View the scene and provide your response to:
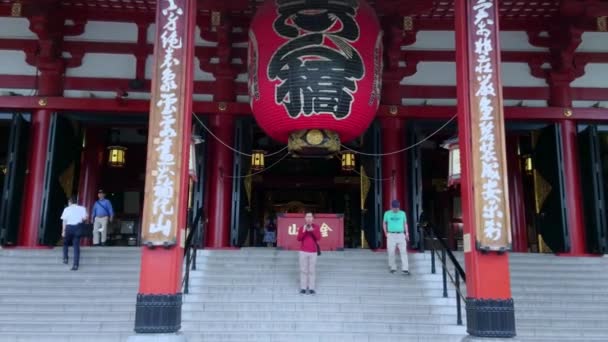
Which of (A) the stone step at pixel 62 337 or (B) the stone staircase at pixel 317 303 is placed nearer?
(A) the stone step at pixel 62 337

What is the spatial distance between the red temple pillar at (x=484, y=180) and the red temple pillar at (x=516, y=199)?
773cm

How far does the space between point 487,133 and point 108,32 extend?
812 cm

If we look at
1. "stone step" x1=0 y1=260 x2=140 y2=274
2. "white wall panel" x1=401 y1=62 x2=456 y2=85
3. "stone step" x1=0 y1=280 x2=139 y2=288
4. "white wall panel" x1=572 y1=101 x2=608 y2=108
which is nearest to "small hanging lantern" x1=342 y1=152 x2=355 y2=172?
"white wall panel" x1=401 y1=62 x2=456 y2=85

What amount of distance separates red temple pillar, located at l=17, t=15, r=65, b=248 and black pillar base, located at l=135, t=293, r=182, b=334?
545cm

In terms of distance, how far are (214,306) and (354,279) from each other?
81.1 inches

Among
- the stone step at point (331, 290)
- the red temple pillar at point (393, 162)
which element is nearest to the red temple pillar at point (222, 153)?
the stone step at point (331, 290)

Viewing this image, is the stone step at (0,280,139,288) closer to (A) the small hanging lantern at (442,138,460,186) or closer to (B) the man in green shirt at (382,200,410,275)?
(B) the man in green shirt at (382,200,410,275)

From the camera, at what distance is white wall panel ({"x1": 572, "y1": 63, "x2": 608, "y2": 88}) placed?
10875mm

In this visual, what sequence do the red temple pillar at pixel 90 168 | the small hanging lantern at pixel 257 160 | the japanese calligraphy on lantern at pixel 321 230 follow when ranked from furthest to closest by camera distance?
1. the red temple pillar at pixel 90 168
2. the small hanging lantern at pixel 257 160
3. the japanese calligraphy on lantern at pixel 321 230

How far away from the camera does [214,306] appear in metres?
6.97

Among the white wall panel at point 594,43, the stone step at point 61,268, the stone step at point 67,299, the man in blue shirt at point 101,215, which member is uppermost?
the white wall panel at point 594,43

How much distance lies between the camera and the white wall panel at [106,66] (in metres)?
10.8

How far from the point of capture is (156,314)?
548 centimetres

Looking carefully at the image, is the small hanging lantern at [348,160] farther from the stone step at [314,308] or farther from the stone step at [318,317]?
the stone step at [318,317]
